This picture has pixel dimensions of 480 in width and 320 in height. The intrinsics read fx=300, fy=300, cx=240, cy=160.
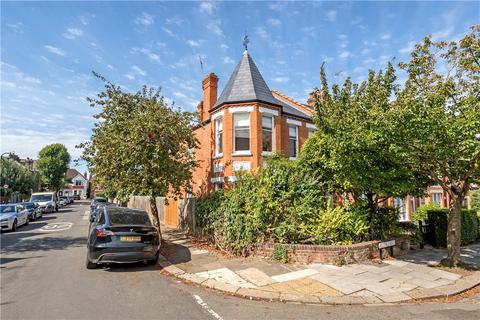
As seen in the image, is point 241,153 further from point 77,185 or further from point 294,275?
point 77,185

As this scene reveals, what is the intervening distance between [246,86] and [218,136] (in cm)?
320

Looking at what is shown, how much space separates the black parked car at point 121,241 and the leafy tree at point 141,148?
322 cm

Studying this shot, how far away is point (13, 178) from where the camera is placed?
4262 cm

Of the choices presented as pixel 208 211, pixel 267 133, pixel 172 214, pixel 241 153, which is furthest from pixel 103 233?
pixel 172 214

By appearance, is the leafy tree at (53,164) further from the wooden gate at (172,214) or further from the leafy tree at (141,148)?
the leafy tree at (141,148)

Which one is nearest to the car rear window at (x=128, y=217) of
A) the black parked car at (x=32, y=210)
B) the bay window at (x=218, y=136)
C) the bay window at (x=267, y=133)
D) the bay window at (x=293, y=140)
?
the bay window at (x=218, y=136)

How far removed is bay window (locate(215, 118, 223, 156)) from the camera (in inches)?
659

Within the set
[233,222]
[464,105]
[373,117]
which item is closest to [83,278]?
[233,222]

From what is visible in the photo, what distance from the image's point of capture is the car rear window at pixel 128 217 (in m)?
8.72

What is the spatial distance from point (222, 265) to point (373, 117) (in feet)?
20.0

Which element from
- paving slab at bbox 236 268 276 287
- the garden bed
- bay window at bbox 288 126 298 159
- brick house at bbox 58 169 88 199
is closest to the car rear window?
paving slab at bbox 236 268 276 287

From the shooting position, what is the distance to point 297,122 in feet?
60.9

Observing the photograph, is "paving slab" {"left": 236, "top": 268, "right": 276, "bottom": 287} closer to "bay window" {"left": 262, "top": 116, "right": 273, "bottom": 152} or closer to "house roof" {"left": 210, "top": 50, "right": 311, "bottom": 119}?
"bay window" {"left": 262, "top": 116, "right": 273, "bottom": 152}

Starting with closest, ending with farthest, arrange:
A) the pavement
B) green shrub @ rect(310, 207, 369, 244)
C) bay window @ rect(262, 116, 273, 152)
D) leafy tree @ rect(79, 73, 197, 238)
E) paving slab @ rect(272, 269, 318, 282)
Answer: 1. the pavement
2. paving slab @ rect(272, 269, 318, 282)
3. green shrub @ rect(310, 207, 369, 244)
4. leafy tree @ rect(79, 73, 197, 238)
5. bay window @ rect(262, 116, 273, 152)
